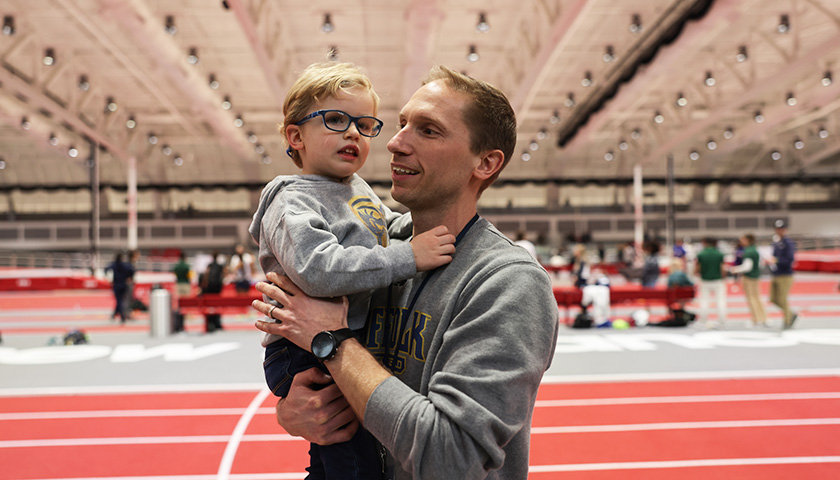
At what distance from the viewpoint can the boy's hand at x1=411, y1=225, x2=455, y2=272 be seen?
66.4 inches

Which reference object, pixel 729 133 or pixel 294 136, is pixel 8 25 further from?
pixel 729 133

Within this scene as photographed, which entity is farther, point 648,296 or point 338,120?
point 648,296

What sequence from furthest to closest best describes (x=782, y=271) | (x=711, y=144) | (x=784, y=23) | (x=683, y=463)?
(x=711, y=144) → (x=784, y=23) → (x=782, y=271) → (x=683, y=463)

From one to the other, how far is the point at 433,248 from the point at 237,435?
4.77 metres

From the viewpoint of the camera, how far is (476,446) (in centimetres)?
141

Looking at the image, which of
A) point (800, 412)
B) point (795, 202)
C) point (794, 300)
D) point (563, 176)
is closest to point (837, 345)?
point (800, 412)

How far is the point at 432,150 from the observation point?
1766 millimetres

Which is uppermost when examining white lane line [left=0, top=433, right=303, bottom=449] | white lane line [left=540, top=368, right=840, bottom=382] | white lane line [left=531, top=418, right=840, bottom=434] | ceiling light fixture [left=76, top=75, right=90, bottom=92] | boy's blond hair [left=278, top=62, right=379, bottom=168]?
ceiling light fixture [left=76, top=75, right=90, bottom=92]

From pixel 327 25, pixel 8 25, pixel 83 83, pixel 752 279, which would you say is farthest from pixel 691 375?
pixel 83 83

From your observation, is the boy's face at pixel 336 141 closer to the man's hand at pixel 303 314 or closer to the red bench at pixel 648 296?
the man's hand at pixel 303 314

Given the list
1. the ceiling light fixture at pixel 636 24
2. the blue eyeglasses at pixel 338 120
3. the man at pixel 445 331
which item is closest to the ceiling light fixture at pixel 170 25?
the ceiling light fixture at pixel 636 24

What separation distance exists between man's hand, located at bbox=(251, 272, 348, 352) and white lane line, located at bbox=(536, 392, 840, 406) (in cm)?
542

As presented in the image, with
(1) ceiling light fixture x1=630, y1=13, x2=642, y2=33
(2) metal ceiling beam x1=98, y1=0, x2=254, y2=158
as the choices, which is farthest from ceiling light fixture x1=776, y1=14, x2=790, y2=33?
(2) metal ceiling beam x1=98, y1=0, x2=254, y2=158

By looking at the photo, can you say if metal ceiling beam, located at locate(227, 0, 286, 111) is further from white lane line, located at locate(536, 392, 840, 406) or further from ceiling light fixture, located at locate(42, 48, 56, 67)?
white lane line, located at locate(536, 392, 840, 406)
